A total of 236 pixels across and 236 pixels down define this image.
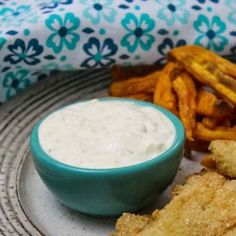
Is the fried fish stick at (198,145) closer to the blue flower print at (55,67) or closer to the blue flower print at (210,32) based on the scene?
the blue flower print at (210,32)

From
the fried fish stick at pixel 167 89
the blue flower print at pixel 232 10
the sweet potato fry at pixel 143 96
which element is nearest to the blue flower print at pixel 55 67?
the sweet potato fry at pixel 143 96

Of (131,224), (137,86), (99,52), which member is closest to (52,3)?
(99,52)

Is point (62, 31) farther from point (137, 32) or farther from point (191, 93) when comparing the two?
point (191, 93)

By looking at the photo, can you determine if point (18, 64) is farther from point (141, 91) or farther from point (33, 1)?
point (141, 91)

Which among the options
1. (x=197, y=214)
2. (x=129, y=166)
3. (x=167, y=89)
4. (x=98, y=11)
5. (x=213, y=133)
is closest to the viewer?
(x=197, y=214)

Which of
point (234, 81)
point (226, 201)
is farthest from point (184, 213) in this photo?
point (234, 81)

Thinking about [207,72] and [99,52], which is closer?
[207,72]

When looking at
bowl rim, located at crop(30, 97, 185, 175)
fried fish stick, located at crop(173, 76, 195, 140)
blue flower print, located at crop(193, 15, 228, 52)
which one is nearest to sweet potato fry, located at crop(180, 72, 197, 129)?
fried fish stick, located at crop(173, 76, 195, 140)
